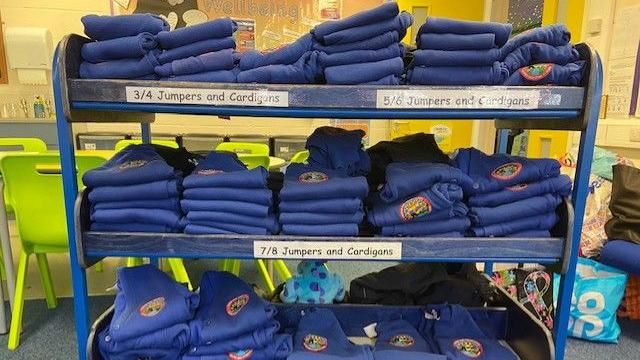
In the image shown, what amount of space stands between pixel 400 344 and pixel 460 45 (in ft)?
2.75

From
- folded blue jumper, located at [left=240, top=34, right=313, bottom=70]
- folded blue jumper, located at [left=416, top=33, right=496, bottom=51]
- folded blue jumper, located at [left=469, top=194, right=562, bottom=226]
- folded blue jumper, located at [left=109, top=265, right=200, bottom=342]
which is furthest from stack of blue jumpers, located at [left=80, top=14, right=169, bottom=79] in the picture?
folded blue jumper, located at [left=469, top=194, right=562, bottom=226]

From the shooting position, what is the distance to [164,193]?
0.97m

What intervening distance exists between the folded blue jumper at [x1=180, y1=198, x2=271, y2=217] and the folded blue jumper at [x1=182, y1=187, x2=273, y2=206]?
1cm

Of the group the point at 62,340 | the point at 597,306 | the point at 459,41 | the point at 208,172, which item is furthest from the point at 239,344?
the point at 597,306

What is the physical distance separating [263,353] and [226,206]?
427 millimetres

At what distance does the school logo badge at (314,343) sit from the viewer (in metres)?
1.10

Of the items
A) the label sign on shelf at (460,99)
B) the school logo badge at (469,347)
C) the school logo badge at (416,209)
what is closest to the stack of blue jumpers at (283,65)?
the label sign on shelf at (460,99)

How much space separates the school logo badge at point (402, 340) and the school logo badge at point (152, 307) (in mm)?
665

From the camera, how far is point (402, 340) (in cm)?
117

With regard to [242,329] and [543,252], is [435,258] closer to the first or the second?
[543,252]

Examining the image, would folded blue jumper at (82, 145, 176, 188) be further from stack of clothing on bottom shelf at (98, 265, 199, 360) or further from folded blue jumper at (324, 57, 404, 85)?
folded blue jumper at (324, 57, 404, 85)

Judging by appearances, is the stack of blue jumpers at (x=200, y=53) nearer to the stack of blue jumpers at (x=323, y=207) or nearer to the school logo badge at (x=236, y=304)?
the stack of blue jumpers at (x=323, y=207)

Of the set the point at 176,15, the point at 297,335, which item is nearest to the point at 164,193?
the point at 297,335

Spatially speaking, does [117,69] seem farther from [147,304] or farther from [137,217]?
[147,304]
